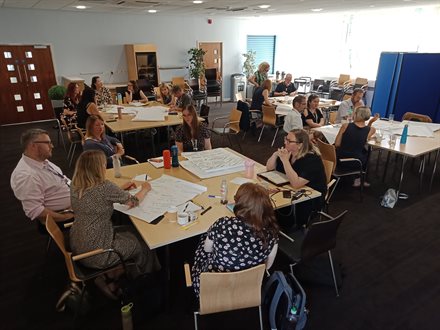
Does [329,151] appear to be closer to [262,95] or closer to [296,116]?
[296,116]

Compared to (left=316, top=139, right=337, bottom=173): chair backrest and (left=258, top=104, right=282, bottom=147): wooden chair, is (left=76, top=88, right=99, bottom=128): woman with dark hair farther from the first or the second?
(left=316, top=139, right=337, bottom=173): chair backrest

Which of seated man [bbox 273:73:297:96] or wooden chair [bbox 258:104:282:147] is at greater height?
seated man [bbox 273:73:297:96]

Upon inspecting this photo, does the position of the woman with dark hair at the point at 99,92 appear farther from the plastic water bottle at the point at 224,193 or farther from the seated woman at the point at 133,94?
the plastic water bottle at the point at 224,193

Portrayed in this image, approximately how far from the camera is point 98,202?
6.98 feet

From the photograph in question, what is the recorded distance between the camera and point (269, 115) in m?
6.35

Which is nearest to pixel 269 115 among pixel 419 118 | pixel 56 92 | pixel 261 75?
pixel 261 75

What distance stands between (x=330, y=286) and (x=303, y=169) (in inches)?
41.0

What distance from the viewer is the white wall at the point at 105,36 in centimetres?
796

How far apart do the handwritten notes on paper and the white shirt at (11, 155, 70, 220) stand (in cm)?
73

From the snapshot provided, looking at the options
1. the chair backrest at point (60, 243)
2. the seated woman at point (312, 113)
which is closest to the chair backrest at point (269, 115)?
the seated woman at point (312, 113)

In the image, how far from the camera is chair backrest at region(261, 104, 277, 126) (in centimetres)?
626

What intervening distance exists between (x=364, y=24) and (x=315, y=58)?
6.83ft

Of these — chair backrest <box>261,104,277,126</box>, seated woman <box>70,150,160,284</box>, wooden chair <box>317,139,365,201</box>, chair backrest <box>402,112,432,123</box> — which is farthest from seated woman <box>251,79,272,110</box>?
seated woman <box>70,150,160,284</box>

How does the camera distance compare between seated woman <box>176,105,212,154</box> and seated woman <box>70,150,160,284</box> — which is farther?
seated woman <box>176,105,212,154</box>
